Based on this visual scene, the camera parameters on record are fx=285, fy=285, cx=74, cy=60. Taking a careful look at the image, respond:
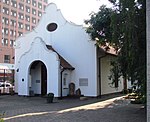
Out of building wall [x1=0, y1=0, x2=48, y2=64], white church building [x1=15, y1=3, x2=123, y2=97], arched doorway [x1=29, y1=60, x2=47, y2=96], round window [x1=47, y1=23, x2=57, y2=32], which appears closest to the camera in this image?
white church building [x1=15, y1=3, x2=123, y2=97]

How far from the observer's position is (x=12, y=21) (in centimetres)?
8994

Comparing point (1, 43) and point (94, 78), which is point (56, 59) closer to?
point (94, 78)

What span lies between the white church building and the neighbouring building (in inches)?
2140

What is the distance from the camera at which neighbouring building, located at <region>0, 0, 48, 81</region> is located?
85812 mm

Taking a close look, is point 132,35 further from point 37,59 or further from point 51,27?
point 51,27

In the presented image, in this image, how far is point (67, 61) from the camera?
26.3 m

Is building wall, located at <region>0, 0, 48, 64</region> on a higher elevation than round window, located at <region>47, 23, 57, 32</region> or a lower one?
higher

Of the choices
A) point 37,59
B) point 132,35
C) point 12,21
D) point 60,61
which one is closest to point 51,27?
point 37,59

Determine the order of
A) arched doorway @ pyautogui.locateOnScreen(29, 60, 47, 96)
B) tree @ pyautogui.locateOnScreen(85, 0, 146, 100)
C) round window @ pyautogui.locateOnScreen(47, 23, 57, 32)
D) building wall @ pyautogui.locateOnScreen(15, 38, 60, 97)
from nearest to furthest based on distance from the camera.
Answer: tree @ pyautogui.locateOnScreen(85, 0, 146, 100), building wall @ pyautogui.locateOnScreen(15, 38, 60, 97), round window @ pyautogui.locateOnScreen(47, 23, 57, 32), arched doorway @ pyautogui.locateOnScreen(29, 60, 47, 96)

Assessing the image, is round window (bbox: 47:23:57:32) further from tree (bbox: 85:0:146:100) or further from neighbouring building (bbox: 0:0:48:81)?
neighbouring building (bbox: 0:0:48:81)

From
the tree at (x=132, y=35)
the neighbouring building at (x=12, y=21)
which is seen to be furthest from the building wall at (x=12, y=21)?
the tree at (x=132, y=35)

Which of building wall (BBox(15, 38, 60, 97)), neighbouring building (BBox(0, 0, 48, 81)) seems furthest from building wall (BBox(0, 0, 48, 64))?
building wall (BBox(15, 38, 60, 97))

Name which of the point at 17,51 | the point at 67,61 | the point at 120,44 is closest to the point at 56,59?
the point at 67,61

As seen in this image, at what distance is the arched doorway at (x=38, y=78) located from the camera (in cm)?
2709
